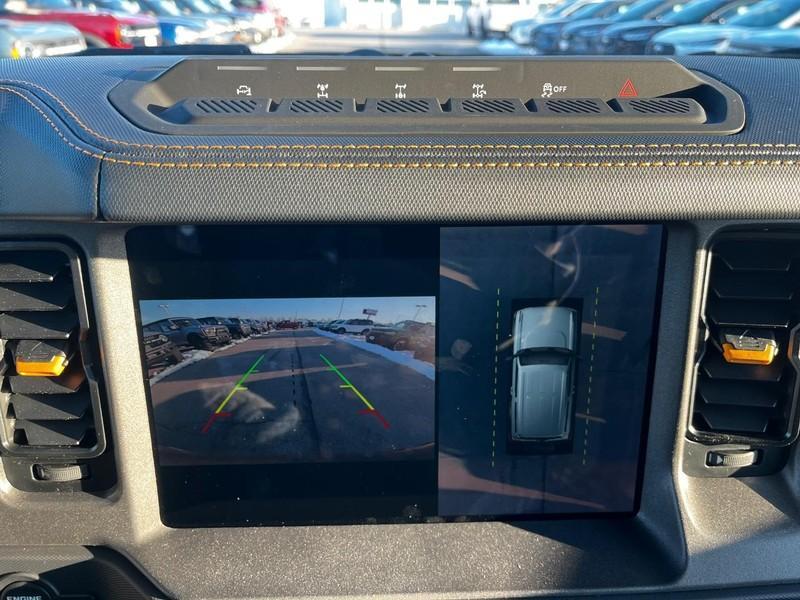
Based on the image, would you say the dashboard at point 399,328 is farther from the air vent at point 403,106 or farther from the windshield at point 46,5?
the windshield at point 46,5

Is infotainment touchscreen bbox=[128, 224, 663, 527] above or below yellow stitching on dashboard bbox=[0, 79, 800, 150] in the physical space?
below

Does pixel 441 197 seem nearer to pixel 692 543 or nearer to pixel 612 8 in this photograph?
pixel 692 543

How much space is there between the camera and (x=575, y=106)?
157cm

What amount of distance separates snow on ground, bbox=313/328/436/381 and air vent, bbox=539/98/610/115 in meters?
0.65

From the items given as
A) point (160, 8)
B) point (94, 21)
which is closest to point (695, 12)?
point (94, 21)

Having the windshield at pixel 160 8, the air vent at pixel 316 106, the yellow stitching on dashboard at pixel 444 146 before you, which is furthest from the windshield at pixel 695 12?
the windshield at pixel 160 8

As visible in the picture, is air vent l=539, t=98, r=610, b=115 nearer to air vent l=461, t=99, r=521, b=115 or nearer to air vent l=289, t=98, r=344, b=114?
air vent l=461, t=99, r=521, b=115

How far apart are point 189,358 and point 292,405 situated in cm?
27

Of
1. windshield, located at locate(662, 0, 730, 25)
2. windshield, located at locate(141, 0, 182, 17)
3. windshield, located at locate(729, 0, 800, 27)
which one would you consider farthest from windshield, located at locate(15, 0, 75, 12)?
windshield, located at locate(729, 0, 800, 27)

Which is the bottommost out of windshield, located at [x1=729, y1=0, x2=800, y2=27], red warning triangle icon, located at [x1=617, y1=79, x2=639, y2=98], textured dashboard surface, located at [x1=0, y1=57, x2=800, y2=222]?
textured dashboard surface, located at [x1=0, y1=57, x2=800, y2=222]

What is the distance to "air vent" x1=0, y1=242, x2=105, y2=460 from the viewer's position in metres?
1.50

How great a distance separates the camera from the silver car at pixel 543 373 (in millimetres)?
1617

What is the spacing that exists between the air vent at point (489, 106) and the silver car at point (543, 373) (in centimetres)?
47

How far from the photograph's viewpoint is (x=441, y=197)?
1.38 meters
